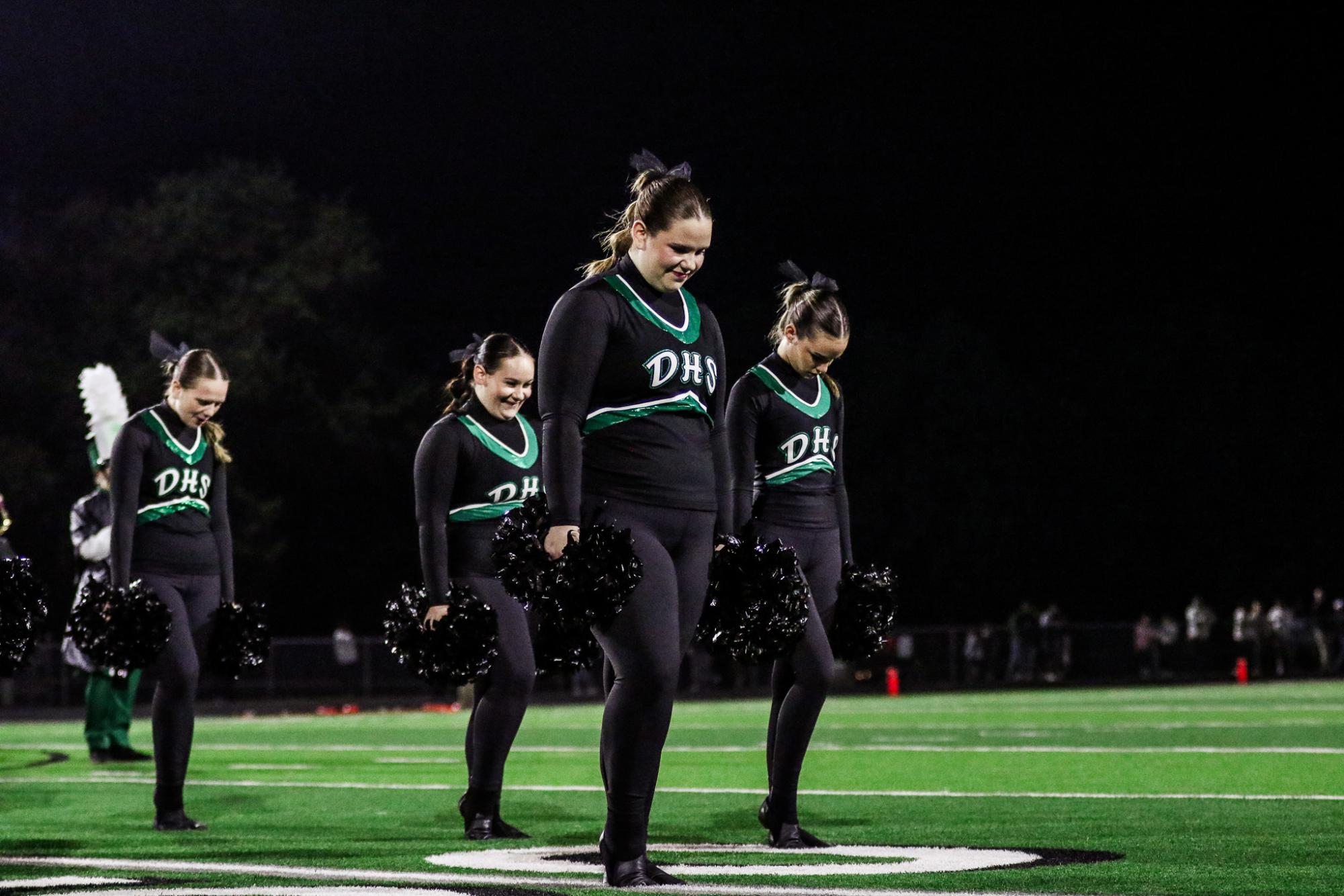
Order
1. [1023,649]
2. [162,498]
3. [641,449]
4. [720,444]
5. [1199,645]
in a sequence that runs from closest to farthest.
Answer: [641,449], [720,444], [162,498], [1023,649], [1199,645]

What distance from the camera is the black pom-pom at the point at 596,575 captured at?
5.82 m

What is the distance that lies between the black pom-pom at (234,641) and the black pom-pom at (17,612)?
5.50 feet

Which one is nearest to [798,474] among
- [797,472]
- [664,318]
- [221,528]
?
[797,472]

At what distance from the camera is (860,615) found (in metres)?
8.21

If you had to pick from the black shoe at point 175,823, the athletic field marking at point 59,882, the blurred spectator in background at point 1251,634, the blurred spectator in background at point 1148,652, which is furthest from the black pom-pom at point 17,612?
the blurred spectator in background at point 1251,634

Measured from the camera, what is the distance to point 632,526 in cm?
600

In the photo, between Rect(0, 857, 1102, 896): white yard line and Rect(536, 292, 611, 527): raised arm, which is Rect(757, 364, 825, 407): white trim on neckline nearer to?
Rect(536, 292, 611, 527): raised arm

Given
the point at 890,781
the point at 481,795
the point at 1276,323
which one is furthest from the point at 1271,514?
the point at 481,795

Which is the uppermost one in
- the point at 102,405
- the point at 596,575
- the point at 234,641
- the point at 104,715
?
the point at 102,405

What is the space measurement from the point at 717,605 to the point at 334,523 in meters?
44.8

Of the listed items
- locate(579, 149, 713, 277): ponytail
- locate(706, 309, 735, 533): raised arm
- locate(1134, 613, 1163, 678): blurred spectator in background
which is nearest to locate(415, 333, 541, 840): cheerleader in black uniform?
→ locate(706, 309, 735, 533): raised arm

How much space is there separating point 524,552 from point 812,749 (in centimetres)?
1025

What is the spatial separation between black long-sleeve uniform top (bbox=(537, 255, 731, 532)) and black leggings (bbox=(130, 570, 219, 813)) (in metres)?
3.54

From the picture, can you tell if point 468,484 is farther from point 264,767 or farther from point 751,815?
point 264,767
